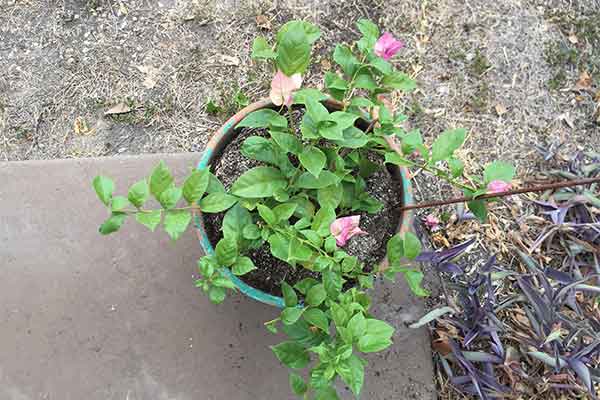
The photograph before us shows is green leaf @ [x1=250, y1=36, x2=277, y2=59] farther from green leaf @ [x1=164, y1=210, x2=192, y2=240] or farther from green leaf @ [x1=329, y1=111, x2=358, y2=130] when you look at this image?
green leaf @ [x1=164, y1=210, x2=192, y2=240]

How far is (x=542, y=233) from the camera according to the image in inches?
71.3

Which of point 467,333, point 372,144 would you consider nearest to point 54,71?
point 372,144

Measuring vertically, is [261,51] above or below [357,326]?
above

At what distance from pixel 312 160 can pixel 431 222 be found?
806 mm

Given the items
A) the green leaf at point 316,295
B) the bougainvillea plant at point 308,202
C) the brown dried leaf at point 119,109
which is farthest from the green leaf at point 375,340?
the brown dried leaf at point 119,109

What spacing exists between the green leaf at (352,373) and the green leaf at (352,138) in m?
0.42

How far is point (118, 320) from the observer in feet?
4.99

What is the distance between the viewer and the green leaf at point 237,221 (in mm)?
1146

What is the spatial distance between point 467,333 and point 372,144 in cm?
67

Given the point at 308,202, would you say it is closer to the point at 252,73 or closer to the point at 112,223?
the point at 112,223

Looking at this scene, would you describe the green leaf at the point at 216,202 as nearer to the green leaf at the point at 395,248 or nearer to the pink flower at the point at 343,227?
the pink flower at the point at 343,227

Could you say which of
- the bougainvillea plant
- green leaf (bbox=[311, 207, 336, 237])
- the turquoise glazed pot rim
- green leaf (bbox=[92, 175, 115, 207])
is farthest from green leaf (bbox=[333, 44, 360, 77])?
green leaf (bbox=[92, 175, 115, 207])

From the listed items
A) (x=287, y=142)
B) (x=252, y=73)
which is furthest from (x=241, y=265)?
(x=252, y=73)

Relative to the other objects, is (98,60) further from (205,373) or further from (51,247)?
(205,373)
